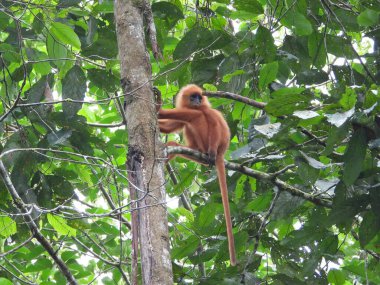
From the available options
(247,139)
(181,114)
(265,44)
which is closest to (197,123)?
(181,114)

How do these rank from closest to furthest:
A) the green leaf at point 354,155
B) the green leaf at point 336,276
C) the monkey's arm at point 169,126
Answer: the green leaf at point 354,155 < the green leaf at point 336,276 < the monkey's arm at point 169,126

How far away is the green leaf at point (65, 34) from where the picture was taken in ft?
14.3

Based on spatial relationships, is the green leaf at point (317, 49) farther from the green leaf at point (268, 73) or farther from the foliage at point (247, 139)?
the green leaf at point (268, 73)

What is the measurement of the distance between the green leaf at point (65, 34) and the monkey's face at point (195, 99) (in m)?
1.96

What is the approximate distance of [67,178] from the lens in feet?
16.5

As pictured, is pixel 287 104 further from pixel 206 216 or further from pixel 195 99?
pixel 195 99

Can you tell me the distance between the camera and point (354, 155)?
11.5 ft

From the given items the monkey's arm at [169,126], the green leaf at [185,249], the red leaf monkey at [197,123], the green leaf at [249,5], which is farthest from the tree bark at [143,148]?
the monkey's arm at [169,126]

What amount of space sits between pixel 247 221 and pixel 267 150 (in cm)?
114

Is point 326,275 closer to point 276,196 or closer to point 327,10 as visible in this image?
point 276,196

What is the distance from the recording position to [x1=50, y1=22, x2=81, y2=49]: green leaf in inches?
172

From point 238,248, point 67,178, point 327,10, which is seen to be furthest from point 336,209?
point 67,178

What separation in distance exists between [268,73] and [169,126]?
1.68 meters

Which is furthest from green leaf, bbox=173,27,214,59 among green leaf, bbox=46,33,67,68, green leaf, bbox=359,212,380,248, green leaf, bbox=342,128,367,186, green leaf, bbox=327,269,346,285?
green leaf, bbox=327,269,346,285
